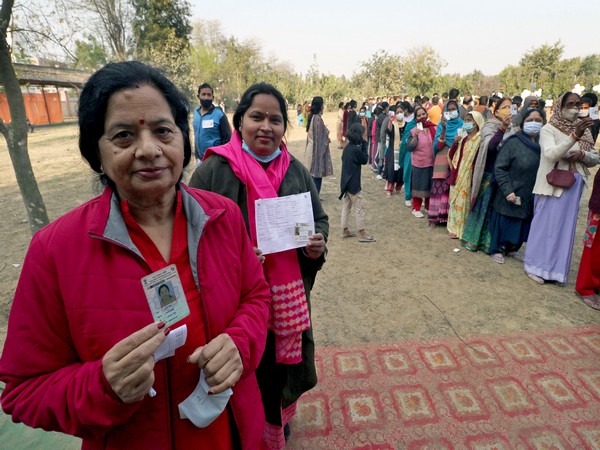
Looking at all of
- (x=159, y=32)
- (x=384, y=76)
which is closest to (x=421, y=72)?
(x=384, y=76)

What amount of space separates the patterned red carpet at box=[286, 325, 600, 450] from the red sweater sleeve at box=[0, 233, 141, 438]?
1.76 m

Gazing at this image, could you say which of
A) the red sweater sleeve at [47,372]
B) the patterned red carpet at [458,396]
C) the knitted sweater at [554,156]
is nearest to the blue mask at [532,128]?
the knitted sweater at [554,156]

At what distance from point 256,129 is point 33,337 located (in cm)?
132

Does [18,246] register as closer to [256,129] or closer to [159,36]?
[256,129]

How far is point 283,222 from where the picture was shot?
1824 mm

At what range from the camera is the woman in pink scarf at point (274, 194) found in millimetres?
1838

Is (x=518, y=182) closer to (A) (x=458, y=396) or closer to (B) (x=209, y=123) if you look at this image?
(A) (x=458, y=396)

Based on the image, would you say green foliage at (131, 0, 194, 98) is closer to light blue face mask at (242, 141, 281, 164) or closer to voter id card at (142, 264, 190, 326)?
light blue face mask at (242, 141, 281, 164)

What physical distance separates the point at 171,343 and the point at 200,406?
0.78 ft

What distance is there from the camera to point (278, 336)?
6.33 ft

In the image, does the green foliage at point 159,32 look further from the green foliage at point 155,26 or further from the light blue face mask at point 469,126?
the light blue face mask at point 469,126

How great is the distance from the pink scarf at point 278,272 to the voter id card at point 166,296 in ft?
2.80

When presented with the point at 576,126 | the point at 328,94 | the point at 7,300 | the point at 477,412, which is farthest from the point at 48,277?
the point at 328,94

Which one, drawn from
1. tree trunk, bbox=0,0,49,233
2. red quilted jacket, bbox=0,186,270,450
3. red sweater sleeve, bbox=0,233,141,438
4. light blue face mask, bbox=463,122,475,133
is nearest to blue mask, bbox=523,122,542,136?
light blue face mask, bbox=463,122,475,133
